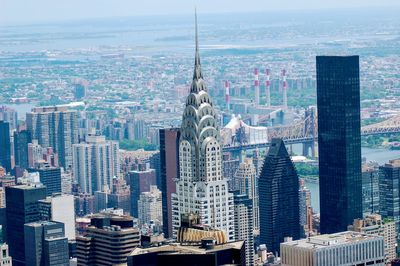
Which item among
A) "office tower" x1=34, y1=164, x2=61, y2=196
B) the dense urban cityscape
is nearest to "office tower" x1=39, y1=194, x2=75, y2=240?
the dense urban cityscape

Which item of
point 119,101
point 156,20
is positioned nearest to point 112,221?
point 156,20

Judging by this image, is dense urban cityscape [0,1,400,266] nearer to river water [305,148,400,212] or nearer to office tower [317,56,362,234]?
office tower [317,56,362,234]

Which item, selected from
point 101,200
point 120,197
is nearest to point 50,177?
point 120,197

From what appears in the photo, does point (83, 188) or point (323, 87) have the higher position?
point (323, 87)

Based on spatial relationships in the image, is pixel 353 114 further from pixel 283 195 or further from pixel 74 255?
pixel 74 255

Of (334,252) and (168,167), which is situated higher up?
(168,167)

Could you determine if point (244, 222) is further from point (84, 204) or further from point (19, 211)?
point (84, 204)

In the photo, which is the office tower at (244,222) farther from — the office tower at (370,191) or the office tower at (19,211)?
the office tower at (370,191)
